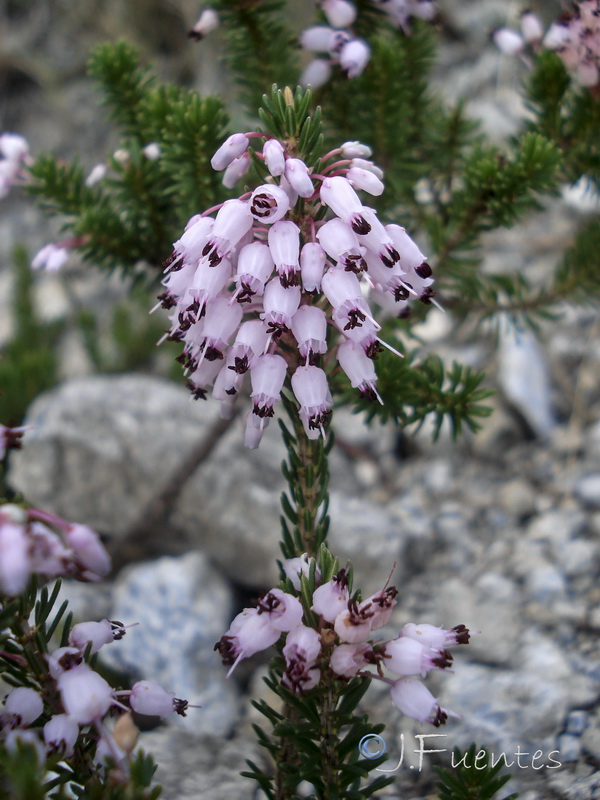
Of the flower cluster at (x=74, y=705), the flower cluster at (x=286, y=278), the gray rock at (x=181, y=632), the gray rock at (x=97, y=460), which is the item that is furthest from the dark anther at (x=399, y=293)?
the gray rock at (x=97, y=460)

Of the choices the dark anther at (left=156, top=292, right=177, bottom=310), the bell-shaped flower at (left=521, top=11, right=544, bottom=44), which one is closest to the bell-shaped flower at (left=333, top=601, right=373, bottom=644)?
the dark anther at (left=156, top=292, right=177, bottom=310)

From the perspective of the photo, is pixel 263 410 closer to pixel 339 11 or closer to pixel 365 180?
pixel 365 180

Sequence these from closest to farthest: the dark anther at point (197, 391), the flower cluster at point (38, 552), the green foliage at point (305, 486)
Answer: the flower cluster at point (38, 552) → the dark anther at point (197, 391) → the green foliage at point (305, 486)

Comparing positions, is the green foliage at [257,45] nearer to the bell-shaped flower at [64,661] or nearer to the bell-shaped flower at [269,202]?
the bell-shaped flower at [269,202]

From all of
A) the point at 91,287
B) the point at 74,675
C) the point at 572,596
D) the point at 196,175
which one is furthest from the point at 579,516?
the point at 91,287

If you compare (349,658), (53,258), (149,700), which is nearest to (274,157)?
(349,658)

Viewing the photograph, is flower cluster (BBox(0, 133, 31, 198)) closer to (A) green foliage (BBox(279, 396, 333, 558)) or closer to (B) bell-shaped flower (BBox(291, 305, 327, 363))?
(A) green foliage (BBox(279, 396, 333, 558))
